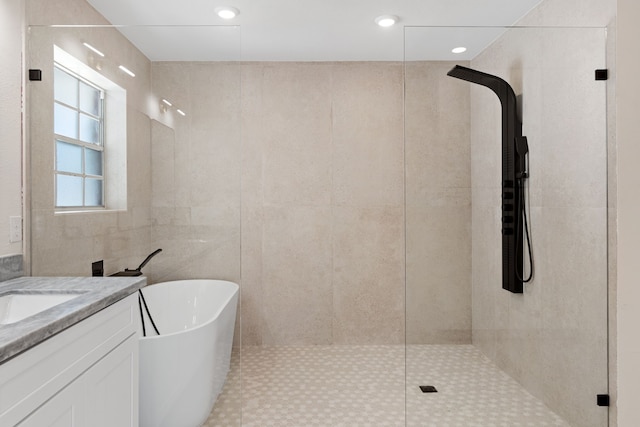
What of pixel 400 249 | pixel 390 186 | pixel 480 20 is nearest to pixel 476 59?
pixel 480 20

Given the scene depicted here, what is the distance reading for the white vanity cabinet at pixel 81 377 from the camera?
1125 mm

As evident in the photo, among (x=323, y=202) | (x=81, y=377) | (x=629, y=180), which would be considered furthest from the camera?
(x=323, y=202)

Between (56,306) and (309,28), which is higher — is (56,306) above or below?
below

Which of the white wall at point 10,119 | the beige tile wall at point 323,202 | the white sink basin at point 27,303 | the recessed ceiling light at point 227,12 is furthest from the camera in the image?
the beige tile wall at point 323,202

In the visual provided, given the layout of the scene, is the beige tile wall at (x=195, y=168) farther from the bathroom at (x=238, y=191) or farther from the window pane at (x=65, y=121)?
the window pane at (x=65, y=121)

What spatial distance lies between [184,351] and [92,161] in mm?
1079

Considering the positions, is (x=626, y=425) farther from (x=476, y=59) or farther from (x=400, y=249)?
(x=400, y=249)

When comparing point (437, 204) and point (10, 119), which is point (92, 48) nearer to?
point (10, 119)

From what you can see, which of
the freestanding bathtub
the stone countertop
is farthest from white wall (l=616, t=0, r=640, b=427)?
the freestanding bathtub

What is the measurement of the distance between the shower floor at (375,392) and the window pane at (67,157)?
135 cm

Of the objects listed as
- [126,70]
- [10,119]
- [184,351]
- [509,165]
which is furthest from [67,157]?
[509,165]

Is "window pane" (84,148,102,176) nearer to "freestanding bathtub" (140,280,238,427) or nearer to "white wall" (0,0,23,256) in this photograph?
"white wall" (0,0,23,256)

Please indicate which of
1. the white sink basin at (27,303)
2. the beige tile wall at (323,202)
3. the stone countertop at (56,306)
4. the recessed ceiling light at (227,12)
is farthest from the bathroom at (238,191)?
the beige tile wall at (323,202)

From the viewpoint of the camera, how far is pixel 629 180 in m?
0.19
